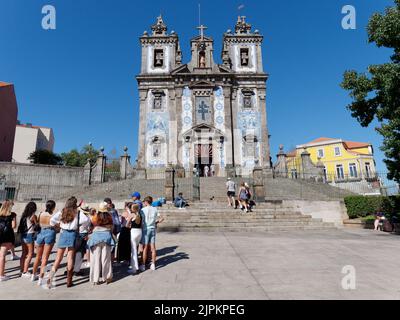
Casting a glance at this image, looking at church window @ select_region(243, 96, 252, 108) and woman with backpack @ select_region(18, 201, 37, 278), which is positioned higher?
church window @ select_region(243, 96, 252, 108)

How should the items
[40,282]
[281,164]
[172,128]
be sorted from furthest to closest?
[172,128], [281,164], [40,282]

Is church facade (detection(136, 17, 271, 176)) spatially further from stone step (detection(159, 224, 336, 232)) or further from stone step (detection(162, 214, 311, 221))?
stone step (detection(159, 224, 336, 232))

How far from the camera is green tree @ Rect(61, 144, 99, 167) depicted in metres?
47.0

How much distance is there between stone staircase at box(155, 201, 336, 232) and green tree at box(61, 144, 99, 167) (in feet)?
126

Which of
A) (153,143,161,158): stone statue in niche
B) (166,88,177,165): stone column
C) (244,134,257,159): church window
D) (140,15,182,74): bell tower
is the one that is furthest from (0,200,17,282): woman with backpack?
(140,15,182,74): bell tower

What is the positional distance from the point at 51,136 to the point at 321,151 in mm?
58770

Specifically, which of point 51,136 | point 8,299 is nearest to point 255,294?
point 8,299

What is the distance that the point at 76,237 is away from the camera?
473 centimetres

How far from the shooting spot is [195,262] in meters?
5.86

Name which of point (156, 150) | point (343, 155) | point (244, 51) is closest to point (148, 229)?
point (156, 150)

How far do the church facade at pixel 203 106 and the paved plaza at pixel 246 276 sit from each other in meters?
19.4

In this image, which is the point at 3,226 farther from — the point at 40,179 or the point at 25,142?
the point at 25,142

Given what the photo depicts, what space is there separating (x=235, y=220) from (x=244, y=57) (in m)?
24.4

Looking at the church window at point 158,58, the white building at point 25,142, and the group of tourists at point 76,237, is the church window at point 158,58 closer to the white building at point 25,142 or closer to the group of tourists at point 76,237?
the group of tourists at point 76,237
